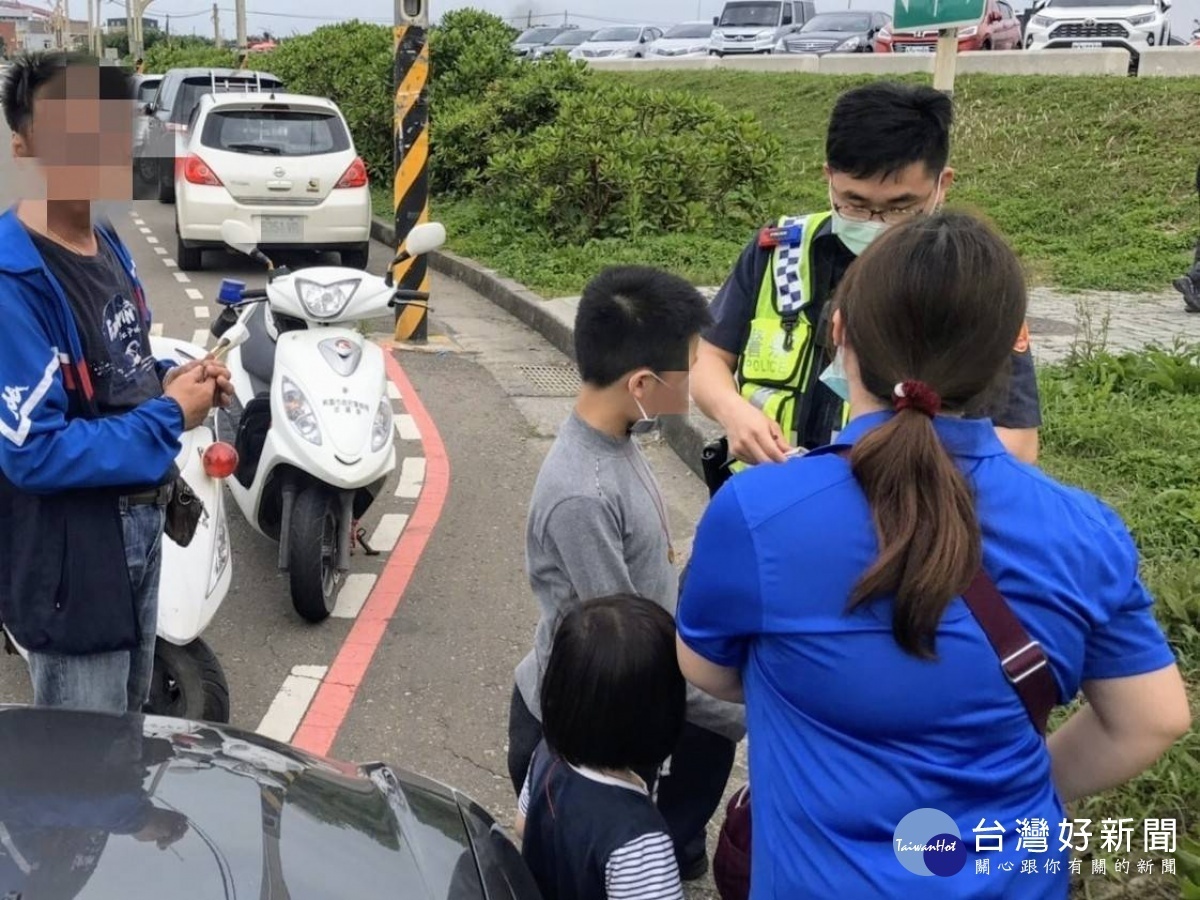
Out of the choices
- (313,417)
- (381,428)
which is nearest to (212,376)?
(313,417)

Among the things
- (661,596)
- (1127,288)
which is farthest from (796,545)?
(1127,288)

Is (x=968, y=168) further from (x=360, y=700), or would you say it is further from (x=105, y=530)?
(x=105, y=530)

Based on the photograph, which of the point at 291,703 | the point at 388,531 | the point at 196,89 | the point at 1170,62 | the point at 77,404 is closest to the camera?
the point at 77,404

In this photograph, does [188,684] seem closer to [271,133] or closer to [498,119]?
[271,133]

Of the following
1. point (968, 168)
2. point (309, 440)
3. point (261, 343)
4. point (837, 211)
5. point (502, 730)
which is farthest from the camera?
point (968, 168)

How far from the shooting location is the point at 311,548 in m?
4.27

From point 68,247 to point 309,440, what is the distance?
200cm

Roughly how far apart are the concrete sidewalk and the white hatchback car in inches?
57.7

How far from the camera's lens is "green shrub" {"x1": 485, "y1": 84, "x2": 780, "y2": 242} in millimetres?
10852

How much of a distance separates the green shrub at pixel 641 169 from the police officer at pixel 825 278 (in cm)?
821

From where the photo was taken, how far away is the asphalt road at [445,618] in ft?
12.3

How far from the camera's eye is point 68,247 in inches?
90.4

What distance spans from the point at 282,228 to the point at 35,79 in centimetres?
897

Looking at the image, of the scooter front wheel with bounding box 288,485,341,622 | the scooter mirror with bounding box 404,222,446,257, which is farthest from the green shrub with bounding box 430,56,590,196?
the scooter front wheel with bounding box 288,485,341,622
